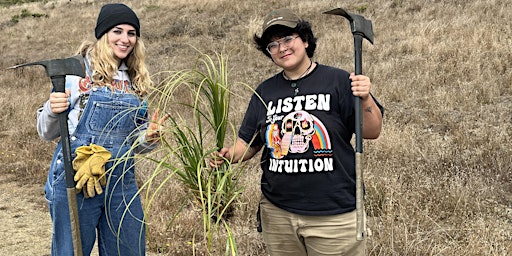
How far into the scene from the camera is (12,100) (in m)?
8.68

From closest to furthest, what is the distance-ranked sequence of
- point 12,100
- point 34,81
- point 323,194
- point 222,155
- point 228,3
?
1. point 323,194
2. point 222,155
3. point 12,100
4. point 34,81
5. point 228,3

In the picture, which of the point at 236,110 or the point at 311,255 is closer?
the point at 311,255

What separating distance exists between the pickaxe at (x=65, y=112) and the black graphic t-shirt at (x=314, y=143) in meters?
0.86

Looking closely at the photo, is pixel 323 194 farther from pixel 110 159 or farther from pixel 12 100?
pixel 12 100

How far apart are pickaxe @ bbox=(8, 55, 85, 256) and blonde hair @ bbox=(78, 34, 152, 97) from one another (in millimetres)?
95

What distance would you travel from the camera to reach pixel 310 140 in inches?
83.7

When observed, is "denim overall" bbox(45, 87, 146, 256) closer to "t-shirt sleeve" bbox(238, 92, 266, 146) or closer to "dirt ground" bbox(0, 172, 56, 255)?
"t-shirt sleeve" bbox(238, 92, 266, 146)

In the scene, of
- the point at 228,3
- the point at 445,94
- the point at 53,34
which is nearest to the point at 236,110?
the point at 445,94

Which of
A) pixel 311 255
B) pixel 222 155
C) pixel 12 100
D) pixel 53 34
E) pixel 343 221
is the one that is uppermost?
pixel 53 34

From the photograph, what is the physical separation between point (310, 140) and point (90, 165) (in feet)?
3.46

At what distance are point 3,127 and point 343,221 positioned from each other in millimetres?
6906

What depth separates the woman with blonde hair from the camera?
2400 millimetres

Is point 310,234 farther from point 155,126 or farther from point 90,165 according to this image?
point 90,165

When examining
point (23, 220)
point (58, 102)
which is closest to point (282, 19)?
point (58, 102)
